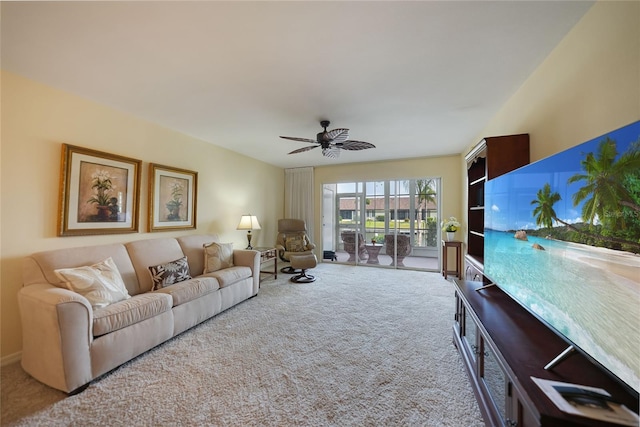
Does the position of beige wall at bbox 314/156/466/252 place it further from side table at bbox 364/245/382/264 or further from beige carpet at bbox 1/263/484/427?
beige carpet at bbox 1/263/484/427

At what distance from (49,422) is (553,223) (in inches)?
119

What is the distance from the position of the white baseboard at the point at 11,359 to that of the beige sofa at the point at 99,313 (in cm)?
34

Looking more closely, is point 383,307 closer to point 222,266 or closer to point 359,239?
point 222,266

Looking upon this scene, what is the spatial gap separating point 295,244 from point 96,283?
3291mm

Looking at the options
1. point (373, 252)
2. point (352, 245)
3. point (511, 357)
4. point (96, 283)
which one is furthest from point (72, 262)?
point (373, 252)

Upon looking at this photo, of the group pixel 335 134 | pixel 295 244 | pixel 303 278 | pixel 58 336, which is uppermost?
pixel 335 134

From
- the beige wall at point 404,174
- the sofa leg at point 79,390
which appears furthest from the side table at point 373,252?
the sofa leg at point 79,390

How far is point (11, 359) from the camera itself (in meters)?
2.00

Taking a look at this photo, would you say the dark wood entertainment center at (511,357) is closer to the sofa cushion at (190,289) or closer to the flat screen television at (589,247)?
the flat screen television at (589,247)

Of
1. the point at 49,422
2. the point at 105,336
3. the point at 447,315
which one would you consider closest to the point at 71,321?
the point at 105,336

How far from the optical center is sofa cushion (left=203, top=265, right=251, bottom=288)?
2.94 meters

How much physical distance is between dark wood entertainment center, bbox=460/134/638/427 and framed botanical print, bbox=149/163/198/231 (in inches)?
142

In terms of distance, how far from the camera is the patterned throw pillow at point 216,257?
127 inches

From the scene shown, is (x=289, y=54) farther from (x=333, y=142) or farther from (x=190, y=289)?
(x=190, y=289)
